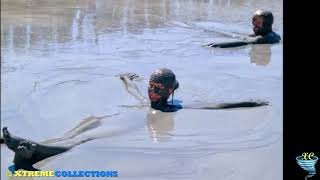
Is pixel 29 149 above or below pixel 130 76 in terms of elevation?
below

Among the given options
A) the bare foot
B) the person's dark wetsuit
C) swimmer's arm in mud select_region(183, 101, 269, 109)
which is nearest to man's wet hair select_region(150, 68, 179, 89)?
swimmer's arm in mud select_region(183, 101, 269, 109)

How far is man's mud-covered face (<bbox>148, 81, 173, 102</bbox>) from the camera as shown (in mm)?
4430

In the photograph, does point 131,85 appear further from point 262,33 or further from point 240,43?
point 262,33

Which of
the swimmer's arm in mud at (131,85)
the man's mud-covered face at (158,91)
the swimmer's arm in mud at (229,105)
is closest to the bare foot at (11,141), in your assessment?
Answer: the man's mud-covered face at (158,91)

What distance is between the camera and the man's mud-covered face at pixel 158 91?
14.5 feet

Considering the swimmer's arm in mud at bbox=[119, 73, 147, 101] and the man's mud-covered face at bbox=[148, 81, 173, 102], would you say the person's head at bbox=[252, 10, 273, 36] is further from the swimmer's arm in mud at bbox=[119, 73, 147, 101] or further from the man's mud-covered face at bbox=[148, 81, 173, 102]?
the man's mud-covered face at bbox=[148, 81, 173, 102]

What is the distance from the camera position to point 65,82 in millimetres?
5188

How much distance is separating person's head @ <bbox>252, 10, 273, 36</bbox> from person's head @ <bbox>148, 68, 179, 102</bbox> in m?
2.54

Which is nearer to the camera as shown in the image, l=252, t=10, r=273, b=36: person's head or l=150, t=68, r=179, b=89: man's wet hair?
l=150, t=68, r=179, b=89: man's wet hair
